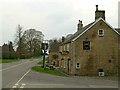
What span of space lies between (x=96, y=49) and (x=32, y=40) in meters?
75.1

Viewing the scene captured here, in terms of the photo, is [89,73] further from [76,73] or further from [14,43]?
[14,43]

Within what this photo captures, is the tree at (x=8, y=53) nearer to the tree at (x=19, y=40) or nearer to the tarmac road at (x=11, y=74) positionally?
the tree at (x=19, y=40)

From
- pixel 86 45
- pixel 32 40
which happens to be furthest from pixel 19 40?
pixel 86 45

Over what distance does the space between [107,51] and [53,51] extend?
153 feet

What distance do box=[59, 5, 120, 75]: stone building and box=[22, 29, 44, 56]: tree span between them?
237 feet

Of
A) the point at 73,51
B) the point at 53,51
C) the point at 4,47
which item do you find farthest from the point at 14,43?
the point at 73,51

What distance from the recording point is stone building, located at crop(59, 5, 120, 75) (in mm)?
41844

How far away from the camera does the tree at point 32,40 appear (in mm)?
113938

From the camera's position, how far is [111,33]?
42625 mm

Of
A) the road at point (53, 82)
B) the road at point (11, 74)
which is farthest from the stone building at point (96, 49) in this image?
the road at point (11, 74)

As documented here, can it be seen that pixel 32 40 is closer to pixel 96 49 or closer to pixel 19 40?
pixel 19 40

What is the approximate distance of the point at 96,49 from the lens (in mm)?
42531

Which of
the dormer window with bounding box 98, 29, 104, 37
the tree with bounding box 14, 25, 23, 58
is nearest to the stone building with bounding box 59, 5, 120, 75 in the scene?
the dormer window with bounding box 98, 29, 104, 37

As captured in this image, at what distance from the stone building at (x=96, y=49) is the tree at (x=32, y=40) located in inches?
2845
